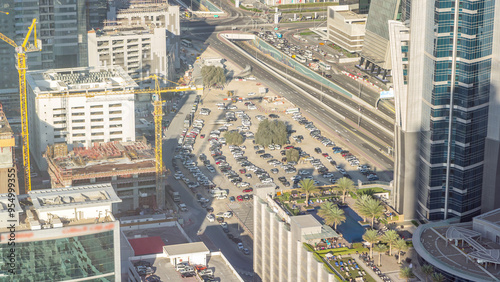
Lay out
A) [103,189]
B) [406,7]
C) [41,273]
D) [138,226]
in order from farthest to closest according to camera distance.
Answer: [138,226]
[406,7]
[103,189]
[41,273]

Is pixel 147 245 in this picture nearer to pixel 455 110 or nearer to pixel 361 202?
pixel 361 202

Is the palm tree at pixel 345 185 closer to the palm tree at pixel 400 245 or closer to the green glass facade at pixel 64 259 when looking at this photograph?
the palm tree at pixel 400 245

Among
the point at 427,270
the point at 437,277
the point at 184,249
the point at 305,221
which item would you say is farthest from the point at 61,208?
the point at 437,277

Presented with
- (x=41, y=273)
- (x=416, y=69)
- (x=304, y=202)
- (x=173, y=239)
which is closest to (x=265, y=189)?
(x=304, y=202)

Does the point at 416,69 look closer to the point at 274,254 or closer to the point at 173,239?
the point at 274,254

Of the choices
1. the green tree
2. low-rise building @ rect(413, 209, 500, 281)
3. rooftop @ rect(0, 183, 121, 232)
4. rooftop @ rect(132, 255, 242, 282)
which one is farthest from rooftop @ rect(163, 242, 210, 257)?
low-rise building @ rect(413, 209, 500, 281)

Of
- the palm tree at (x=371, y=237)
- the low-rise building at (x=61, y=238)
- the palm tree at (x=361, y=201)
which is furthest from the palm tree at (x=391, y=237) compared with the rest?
the low-rise building at (x=61, y=238)

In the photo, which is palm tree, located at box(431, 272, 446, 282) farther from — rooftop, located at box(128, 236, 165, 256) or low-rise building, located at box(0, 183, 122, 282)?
rooftop, located at box(128, 236, 165, 256)
